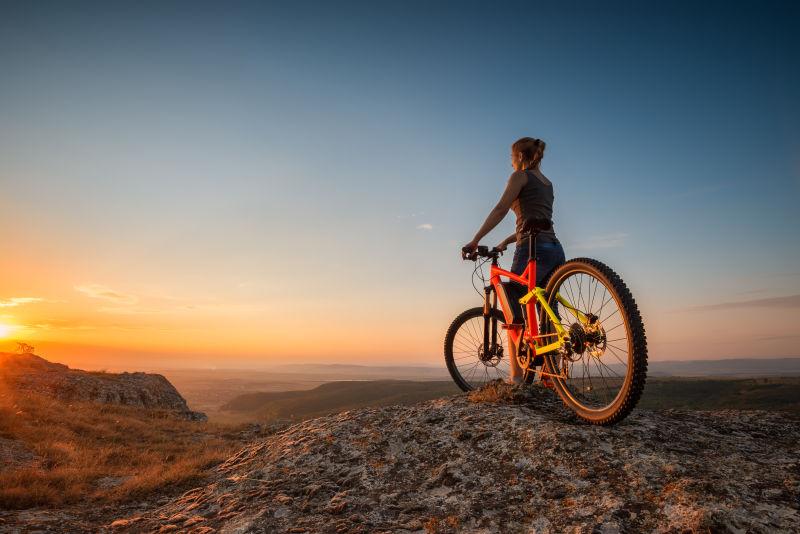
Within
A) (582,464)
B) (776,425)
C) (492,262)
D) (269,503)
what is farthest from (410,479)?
(776,425)

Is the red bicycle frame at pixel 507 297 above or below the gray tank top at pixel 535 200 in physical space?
below

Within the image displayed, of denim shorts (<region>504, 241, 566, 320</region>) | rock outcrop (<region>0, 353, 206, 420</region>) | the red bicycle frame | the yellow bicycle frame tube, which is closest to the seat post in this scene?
the red bicycle frame

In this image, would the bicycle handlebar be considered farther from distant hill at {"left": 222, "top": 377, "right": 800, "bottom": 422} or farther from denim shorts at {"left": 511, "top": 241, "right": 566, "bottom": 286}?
distant hill at {"left": 222, "top": 377, "right": 800, "bottom": 422}

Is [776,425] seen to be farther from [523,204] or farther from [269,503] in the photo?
[269,503]

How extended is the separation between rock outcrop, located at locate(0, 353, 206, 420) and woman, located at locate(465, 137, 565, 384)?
17.9m

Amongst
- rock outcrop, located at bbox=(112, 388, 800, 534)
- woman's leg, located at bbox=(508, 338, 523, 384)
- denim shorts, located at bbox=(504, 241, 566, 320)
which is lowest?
rock outcrop, located at bbox=(112, 388, 800, 534)

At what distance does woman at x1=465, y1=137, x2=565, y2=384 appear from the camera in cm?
543

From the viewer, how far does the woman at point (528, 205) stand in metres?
5.43

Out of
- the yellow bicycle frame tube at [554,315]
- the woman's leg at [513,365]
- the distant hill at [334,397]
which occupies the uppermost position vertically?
the yellow bicycle frame tube at [554,315]

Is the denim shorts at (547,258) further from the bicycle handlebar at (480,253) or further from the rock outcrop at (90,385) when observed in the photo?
the rock outcrop at (90,385)

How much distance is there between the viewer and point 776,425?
5047 millimetres

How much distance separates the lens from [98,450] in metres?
9.48

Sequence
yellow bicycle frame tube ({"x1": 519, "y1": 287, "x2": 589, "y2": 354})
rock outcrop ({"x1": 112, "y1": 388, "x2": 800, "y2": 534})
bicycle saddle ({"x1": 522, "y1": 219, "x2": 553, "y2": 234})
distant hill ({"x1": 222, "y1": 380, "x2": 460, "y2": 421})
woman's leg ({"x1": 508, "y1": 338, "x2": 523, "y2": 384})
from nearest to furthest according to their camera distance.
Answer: rock outcrop ({"x1": 112, "y1": 388, "x2": 800, "y2": 534})
yellow bicycle frame tube ({"x1": 519, "y1": 287, "x2": 589, "y2": 354})
bicycle saddle ({"x1": 522, "y1": 219, "x2": 553, "y2": 234})
woman's leg ({"x1": 508, "y1": 338, "x2": 523, "y2": 384})
distant hill ({"x1": 222, "y1": 380, "x2": 460, "y2": 421})

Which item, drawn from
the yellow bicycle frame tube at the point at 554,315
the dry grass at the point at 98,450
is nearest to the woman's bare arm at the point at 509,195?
the yellow bicycle frame tube at the point at 554,315
